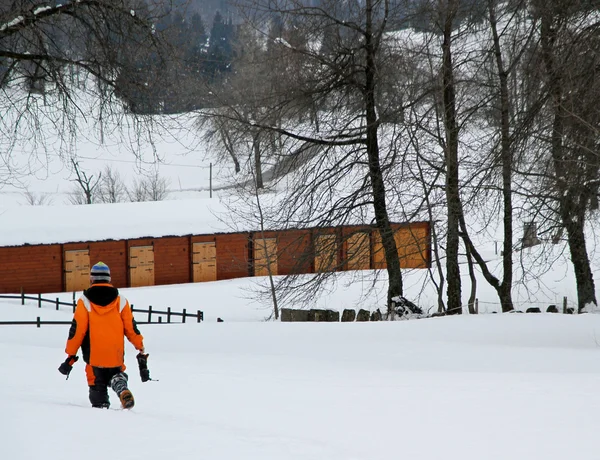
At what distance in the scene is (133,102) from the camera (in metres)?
10.4

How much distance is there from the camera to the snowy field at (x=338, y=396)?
225 inches

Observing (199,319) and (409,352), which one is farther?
(199,319)

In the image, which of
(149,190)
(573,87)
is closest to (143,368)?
(573,87)

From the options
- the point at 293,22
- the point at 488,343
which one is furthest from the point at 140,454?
the point at 293,22

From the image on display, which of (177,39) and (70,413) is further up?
(177,39)

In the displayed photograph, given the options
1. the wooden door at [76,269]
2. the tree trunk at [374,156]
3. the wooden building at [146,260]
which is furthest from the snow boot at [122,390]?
the wooden door at [76,269]

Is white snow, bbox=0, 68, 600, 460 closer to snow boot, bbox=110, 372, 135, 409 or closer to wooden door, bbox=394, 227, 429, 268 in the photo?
snow boot, bbox=110, 372, 135, 409

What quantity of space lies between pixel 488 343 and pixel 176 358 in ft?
17.7

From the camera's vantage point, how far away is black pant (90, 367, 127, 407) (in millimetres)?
7195

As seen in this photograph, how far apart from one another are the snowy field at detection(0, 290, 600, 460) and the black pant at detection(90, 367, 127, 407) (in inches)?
7.0

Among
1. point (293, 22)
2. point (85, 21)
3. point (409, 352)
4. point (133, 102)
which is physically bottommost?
point (409, 352)

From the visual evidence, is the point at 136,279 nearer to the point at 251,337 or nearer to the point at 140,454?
the point at 251,337

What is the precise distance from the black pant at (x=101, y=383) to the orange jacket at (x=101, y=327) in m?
0.08

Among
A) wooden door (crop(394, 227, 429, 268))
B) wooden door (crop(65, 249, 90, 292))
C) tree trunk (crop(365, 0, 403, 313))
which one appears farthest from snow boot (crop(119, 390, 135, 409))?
wooden door (crop(65, 249, 90, 292))
